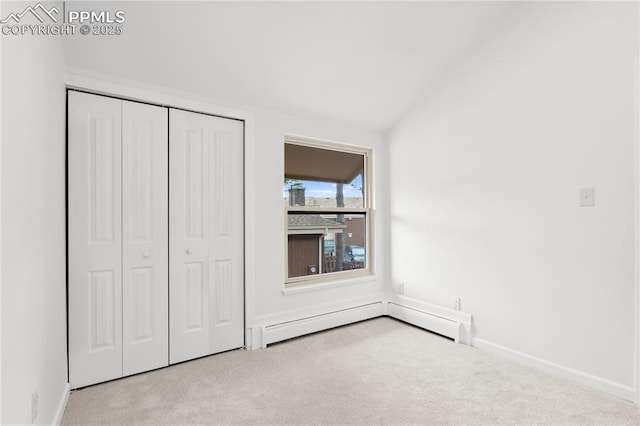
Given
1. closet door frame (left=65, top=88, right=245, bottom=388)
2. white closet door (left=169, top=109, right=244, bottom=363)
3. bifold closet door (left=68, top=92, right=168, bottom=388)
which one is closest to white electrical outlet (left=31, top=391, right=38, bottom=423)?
bifold closet door (left=68, top=92, right=168, bottom=388)

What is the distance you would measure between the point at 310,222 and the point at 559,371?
2.38 meters

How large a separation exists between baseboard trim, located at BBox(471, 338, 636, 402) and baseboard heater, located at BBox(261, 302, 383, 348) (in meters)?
1.13

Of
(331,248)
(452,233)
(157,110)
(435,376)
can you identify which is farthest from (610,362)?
(157,110)

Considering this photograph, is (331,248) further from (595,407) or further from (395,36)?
(595,407)

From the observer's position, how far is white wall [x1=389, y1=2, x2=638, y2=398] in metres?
2.21

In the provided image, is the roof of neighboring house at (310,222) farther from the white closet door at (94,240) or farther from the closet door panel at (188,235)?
the white closet door at (94,240)

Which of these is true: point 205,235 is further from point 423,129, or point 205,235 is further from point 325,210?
point 423,129

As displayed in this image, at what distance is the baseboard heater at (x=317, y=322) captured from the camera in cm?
308

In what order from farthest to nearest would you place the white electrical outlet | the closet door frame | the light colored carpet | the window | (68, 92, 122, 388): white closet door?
the window → the closet door frame → (68, 92, 122, 388): white closet door → the light colored carpet → the white electrical outlet

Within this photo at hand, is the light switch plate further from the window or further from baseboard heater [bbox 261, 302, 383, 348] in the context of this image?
baseboard heater [bbox 261, 302, 383, 348]

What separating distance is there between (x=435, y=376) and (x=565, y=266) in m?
1.22

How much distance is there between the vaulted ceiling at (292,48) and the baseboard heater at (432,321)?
2.20 meters

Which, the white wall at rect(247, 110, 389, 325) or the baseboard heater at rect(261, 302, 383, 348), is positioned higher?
the white wall at rect(247, 110, 389, 325)

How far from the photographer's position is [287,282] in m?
3.38
